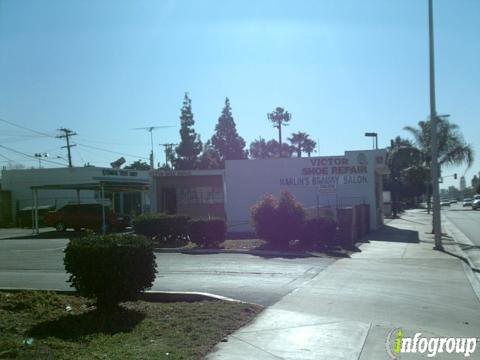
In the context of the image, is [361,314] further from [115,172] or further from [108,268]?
[115,172]

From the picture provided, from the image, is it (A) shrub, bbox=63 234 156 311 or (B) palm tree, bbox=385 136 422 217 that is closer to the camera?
(A) shrub, bbox=63 234 156 311

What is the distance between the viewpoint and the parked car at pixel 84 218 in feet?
111

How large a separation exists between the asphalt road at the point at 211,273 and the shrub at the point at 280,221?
254 centimetres

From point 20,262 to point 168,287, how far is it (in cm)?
815

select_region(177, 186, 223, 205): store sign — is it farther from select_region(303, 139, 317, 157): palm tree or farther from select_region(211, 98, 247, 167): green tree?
select_region(303, 139, 317, 157): palm tree

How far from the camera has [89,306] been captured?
9312mm

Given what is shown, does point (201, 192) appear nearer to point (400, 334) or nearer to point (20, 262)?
point (20, 262)

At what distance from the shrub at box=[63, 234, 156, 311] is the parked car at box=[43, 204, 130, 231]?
25.3 m

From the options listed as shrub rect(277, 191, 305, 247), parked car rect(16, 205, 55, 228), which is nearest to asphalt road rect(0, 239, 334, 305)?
shrub rect(277, 191, 305, 247)

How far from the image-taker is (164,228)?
75.3 ft

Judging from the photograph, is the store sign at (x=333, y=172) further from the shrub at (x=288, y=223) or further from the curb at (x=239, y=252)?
the curb at (x=239, y=252)

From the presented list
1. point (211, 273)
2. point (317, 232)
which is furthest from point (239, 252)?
point (211, 273)

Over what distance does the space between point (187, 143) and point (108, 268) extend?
244 ft

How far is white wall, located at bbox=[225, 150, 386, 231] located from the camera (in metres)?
31.9
